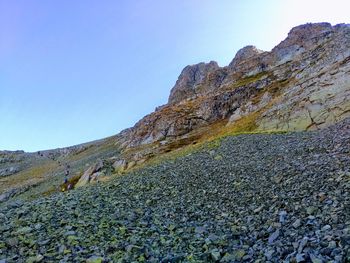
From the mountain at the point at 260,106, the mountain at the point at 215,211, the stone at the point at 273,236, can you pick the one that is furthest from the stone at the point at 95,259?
the mountain at the point at 260,106

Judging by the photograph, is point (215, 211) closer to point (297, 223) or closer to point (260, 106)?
point (297, 223)

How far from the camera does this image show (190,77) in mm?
159000

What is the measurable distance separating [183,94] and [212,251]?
132 m

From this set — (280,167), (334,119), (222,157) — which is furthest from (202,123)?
(280,167)

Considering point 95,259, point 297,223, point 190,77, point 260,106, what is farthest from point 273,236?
point 190,77

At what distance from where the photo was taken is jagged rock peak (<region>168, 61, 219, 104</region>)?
148625 millimetres

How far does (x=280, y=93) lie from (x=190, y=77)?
98575mm

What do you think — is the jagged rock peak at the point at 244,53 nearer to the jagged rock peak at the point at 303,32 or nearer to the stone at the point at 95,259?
the jagged rock peak at the point at 303,32

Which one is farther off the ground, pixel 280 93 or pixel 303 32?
pixel 303 32

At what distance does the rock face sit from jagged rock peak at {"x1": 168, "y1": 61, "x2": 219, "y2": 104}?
38.9 ft

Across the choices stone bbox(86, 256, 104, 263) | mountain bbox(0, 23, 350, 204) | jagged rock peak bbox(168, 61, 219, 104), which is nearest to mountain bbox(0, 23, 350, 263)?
stone bbox(86, 256, 104, 263)

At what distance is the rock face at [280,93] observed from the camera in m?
46.3

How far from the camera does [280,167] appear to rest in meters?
24.0

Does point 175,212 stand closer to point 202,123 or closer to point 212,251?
point 212,251
